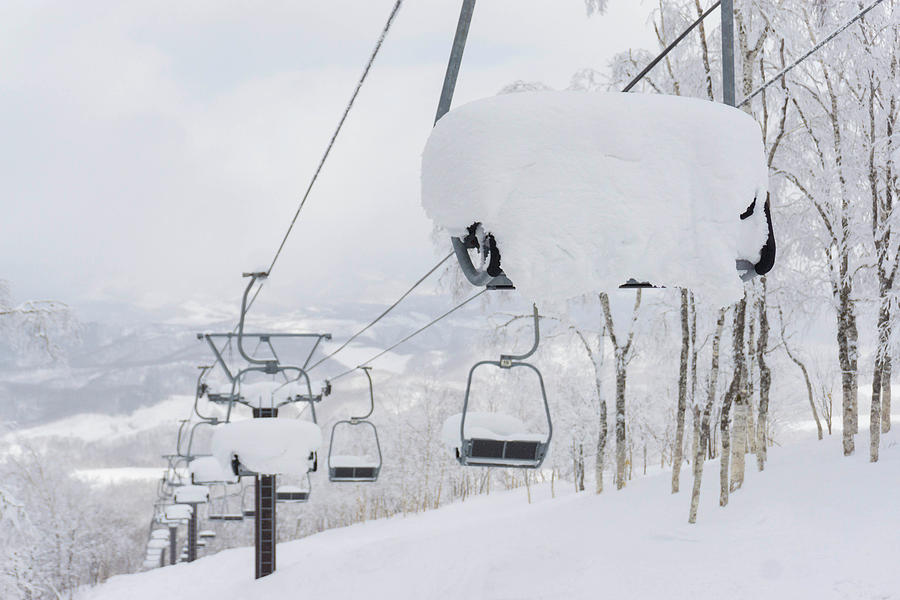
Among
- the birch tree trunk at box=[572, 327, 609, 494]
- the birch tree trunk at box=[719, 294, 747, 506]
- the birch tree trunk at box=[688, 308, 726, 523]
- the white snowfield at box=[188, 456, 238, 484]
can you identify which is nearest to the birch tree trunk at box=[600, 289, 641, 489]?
the birch tree trunk at box=[572, 327, 609, 494]

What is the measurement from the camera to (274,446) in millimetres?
7668

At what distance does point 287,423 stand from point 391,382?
3093 centimetres

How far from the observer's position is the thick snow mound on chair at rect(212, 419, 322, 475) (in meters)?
7.65

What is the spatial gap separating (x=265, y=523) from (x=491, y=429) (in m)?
9.83

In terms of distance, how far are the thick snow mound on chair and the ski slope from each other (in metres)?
3.96

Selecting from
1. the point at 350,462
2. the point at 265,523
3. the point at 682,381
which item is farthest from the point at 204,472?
the point at 682,381

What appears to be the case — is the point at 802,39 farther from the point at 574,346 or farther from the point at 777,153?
the point at 574,346

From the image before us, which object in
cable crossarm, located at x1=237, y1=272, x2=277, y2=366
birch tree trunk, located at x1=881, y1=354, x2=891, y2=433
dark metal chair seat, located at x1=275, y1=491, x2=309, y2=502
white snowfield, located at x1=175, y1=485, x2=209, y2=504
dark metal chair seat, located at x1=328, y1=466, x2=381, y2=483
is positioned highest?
cable crossarm, located at x1=237, y1=272, x2=277, y2=366

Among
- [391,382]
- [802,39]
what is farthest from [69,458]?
[802,39]

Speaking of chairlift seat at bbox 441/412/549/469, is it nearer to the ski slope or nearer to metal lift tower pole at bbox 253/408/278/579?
the ski slope

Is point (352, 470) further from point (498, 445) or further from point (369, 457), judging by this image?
point (498, 445)

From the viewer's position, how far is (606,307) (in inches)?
551

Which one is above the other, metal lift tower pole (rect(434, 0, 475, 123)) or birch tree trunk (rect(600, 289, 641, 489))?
metal lift tower pole (rect(434, 0, 475, 123))

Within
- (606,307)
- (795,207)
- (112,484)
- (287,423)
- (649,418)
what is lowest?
(112,484)
